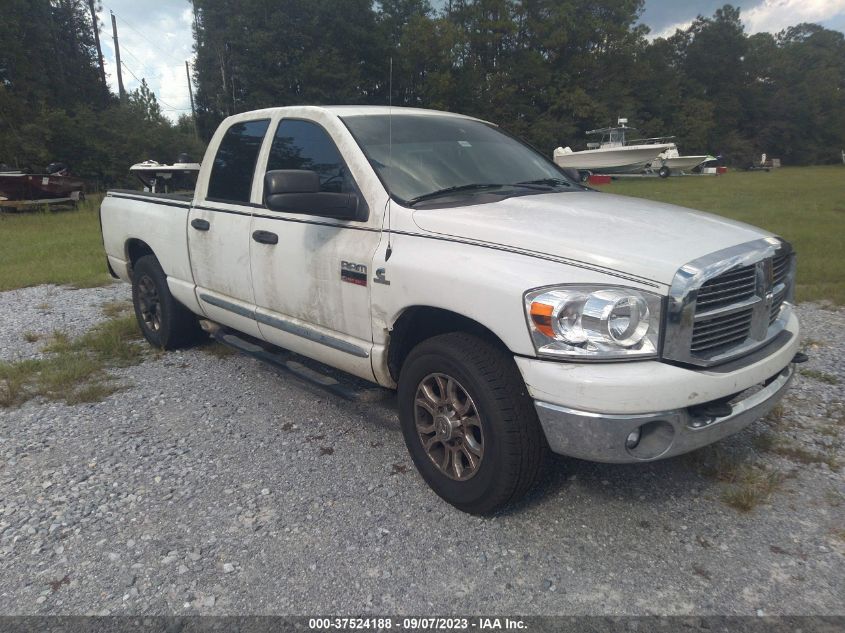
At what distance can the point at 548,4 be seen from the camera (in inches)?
2216

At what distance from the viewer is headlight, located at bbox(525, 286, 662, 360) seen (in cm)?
251

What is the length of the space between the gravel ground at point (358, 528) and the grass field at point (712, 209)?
499 centimetres

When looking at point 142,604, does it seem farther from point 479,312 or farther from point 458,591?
point 479,312

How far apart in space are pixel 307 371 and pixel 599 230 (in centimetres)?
204

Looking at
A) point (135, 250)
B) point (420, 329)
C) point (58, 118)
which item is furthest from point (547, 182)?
point (58, 118)

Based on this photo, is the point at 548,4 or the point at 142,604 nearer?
the point at 142,604

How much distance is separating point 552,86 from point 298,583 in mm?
55555

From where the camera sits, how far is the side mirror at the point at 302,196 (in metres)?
3.29

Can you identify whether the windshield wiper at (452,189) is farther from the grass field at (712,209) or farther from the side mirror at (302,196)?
the grass field at (712,209)

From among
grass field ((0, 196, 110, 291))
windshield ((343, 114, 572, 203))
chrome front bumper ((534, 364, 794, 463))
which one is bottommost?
grass field ((0, 196, 110, 291))

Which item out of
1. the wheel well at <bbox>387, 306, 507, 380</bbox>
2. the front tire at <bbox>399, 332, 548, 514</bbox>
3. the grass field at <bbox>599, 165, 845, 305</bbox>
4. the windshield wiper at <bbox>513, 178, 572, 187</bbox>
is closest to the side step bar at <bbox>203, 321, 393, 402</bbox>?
the wheel well at <bbox>387, 306, 507, 380</bbox>

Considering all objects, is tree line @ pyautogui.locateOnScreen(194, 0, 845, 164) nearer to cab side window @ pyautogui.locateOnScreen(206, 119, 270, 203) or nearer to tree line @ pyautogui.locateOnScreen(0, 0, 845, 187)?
tree line @ pyautogui.locateOnScreen(0, 0, 845, 187)

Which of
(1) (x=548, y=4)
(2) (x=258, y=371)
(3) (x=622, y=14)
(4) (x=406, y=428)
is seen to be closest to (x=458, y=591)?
(4) (x=406, y=428)

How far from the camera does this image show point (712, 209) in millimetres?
16609
